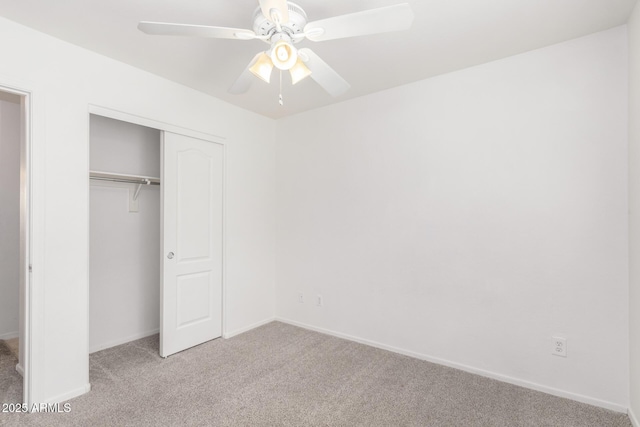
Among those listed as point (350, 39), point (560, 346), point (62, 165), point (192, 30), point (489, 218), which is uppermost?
point (350, 39)

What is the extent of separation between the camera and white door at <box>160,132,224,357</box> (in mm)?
3020

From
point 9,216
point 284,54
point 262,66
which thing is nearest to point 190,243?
point 9,216

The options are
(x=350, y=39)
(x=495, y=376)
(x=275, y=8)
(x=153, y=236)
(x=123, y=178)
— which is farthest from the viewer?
(x=153, y=236)

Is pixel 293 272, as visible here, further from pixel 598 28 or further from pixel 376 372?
pixel 598 28

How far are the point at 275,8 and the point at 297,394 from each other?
234 centimetres

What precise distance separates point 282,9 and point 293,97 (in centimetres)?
196

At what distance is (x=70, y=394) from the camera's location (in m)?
2.32

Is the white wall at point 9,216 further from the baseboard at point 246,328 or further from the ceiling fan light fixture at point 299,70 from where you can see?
the ceiling fan light fixture at point 299,70

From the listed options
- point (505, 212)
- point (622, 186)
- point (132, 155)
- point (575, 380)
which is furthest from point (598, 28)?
point (132, 155)

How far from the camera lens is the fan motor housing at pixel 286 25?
1.70 metres

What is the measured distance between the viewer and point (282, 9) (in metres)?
1.43

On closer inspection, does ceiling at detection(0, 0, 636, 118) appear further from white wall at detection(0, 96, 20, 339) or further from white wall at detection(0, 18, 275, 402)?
white wall at detection(0, 96, 20, 339)

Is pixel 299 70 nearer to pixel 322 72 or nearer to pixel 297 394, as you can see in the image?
pixel 322 72

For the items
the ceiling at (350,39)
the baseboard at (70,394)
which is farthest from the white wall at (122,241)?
the ceiling at (350,39)
